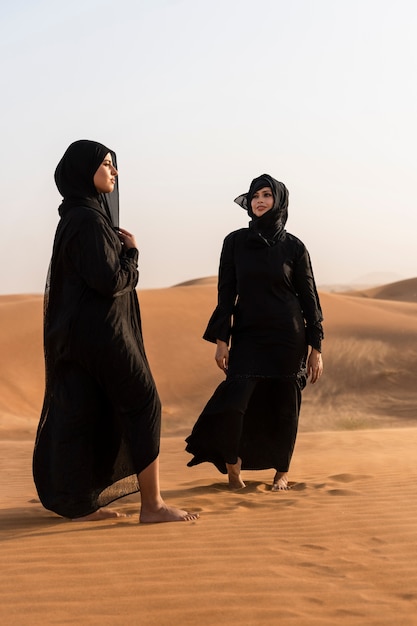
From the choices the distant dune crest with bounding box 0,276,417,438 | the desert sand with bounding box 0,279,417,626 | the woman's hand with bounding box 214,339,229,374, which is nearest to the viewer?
the desert sand with bounding box 0,279,417,626

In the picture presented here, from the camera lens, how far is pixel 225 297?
710 cm

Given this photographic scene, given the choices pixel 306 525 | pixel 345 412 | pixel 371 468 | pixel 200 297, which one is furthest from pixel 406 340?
pixel 306 525

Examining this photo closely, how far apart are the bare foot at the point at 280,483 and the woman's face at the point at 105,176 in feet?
8.55

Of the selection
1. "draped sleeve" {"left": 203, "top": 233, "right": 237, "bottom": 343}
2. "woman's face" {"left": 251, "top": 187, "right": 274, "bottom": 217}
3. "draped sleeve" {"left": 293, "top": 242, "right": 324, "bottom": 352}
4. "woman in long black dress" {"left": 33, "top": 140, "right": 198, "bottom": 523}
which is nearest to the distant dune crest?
"draped sleeve" {"left": 293, "top": 242, "right": 324, "bottom": 352}

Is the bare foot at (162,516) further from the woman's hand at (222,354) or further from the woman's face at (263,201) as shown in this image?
the woman's face at (263,201)

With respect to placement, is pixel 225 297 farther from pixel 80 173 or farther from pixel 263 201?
pixel 80 173

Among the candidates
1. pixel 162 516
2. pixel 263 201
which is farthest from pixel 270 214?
pixel 162 516

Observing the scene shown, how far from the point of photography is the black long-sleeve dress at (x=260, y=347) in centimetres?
692

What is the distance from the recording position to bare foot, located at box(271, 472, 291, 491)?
6.95m

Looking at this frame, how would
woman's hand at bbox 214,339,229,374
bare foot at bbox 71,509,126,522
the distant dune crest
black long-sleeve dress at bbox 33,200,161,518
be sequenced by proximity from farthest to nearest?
the distant dune crest → woman's hand at bbox 214,339,229,374 → bare foot at bbox 71,509,126,522 → black long-sleeve dress at bbox 33,200,161,518

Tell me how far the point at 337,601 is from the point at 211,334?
3294 millimetres

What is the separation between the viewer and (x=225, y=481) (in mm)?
7512

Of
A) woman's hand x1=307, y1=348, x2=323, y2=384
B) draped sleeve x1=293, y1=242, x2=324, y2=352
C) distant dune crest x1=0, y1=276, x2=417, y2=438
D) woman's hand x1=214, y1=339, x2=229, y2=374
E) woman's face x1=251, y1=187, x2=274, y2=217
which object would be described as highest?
woman's face x1=251, y1=187, x2=274, y2=217

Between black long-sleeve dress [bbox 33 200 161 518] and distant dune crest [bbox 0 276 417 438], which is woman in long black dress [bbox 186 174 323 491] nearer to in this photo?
black long-sleeve dress [bbox 33 200 161 518]
